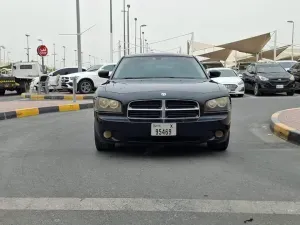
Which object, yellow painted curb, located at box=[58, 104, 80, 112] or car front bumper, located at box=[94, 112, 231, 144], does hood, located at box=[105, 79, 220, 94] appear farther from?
yellow painted curb, located at box=[58, 104, 80, 112]

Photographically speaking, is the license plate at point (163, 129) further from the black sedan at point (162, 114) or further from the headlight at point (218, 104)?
the headlight at point (218, 104)

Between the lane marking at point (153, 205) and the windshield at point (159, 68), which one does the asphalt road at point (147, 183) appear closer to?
the lane marking at point (153, 205)

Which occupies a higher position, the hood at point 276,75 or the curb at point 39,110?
the hood at point 276,75

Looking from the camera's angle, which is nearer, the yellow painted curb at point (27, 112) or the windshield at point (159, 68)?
the windshield at point (159, 68)

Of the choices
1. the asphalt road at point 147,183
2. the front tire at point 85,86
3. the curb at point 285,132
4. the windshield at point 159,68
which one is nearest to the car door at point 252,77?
the front tire at point 85,86

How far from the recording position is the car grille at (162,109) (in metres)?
5.46

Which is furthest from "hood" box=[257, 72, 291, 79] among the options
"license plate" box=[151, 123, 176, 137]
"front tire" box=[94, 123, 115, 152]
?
"license plate" box=[151, 123, 176, 137]

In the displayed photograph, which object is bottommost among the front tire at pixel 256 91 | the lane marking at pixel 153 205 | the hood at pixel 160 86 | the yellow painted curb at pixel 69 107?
the lane marking at pixel 153 205

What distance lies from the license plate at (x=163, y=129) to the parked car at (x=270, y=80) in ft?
43.4

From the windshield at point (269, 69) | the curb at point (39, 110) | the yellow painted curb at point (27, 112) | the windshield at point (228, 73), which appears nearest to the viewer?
the curb at point (39, 110)

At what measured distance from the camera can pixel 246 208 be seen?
3797 mm

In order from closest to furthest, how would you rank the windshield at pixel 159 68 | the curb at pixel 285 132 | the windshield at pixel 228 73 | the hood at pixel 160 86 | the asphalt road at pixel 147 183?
the asphalt road at pixel 147 183 < the hood at pixel 160 86 < the windshield at pixel 159 68 < the curb at pixel 285 132 < the windshield at pixel 228 73

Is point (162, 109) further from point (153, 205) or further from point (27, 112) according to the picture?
point (27, 112)

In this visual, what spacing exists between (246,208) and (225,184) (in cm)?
75
